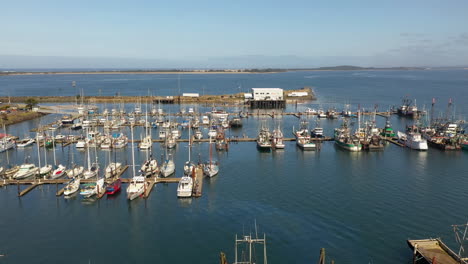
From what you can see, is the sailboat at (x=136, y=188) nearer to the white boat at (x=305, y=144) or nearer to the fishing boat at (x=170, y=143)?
the fishing boat at (x=170, y=143)

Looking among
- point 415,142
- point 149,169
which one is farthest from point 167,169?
point 415,142

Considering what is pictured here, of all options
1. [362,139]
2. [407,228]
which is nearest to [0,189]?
[407,228]

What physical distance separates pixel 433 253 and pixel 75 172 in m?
36.3

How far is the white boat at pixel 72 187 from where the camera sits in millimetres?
36234

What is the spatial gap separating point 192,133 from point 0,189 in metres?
35.0

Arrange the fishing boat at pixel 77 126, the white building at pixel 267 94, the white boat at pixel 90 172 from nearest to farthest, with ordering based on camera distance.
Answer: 1. the white boat at pixel 90 172
2. the fishing boat at pixel 77 126
3. the white building at pixel 267 94

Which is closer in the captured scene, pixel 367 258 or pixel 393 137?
pixel 367 258

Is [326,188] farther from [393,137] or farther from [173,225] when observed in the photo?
[393,137]

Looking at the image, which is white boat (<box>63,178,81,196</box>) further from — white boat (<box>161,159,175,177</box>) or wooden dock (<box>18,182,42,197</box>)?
white boat (<box>161,159,175,177</box>)

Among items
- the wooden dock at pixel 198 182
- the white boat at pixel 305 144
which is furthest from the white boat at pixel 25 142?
the white boat at pixel 305 144

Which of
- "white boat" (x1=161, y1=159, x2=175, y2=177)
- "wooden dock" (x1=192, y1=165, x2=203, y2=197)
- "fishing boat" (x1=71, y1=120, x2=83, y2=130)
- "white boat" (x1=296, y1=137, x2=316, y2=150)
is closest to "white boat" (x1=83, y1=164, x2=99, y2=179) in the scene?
"white boat" (x1=161, y1=159, x2=175, y2=177)

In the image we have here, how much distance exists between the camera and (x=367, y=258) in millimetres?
25547

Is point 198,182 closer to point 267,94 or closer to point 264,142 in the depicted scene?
point 264,142

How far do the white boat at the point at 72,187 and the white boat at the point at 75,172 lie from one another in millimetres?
3075
